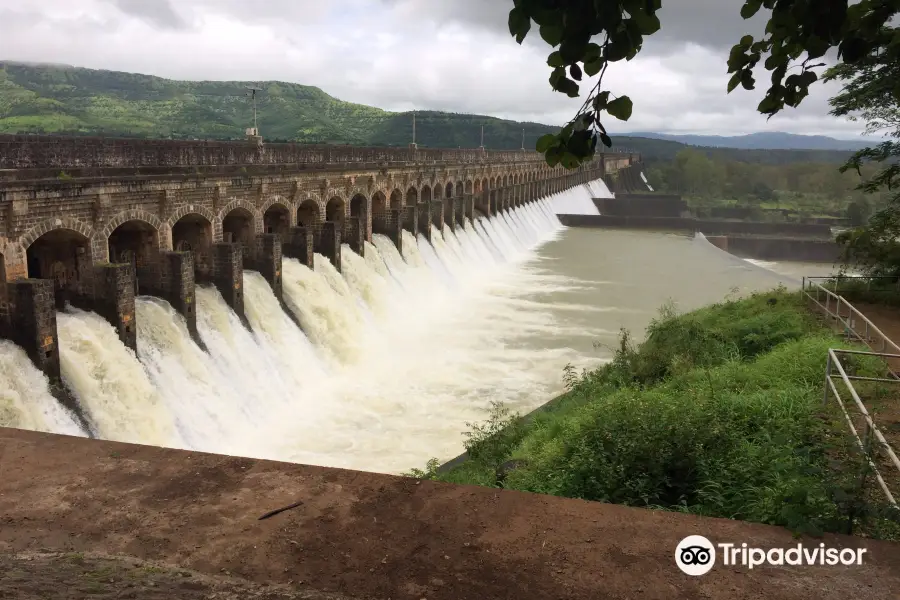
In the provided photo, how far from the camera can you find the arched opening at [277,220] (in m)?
22.1

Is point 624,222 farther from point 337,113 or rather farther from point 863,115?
point 337,113

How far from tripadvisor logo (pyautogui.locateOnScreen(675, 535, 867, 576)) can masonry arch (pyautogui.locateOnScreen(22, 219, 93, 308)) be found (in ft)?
42.8

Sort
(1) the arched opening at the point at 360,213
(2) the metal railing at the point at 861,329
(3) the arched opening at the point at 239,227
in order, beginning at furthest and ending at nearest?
(1) the arched opening at the point at 360,213 < (3) the arched opening at the point at 239,227 < (2) the metal railing at the point at 861,329

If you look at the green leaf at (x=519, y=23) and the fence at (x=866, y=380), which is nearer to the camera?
the green leaf at (x=519, y=23)

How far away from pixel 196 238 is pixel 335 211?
29.0ft

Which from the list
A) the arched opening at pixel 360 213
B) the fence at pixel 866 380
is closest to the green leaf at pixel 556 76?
the fence at pixel 866 380

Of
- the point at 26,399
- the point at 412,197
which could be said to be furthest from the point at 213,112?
the point at 26,399

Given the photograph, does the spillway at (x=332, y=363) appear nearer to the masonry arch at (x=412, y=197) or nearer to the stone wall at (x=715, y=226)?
the masonry arch at (x=412, y=197)

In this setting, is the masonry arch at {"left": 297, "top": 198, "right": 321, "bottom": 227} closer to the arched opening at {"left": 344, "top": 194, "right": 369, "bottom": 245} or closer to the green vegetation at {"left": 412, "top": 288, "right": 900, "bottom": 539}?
the arched opening at {"left": 344, "top": 194, "right": 369, "bottom": 245}

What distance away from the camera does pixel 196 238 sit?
1806cm

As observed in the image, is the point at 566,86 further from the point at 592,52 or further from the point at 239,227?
the point at 239,227

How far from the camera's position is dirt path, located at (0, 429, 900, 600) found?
363cm

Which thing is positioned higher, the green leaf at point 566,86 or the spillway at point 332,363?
the green leaf at point 566,86

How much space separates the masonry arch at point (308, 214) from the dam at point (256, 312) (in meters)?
0.08
